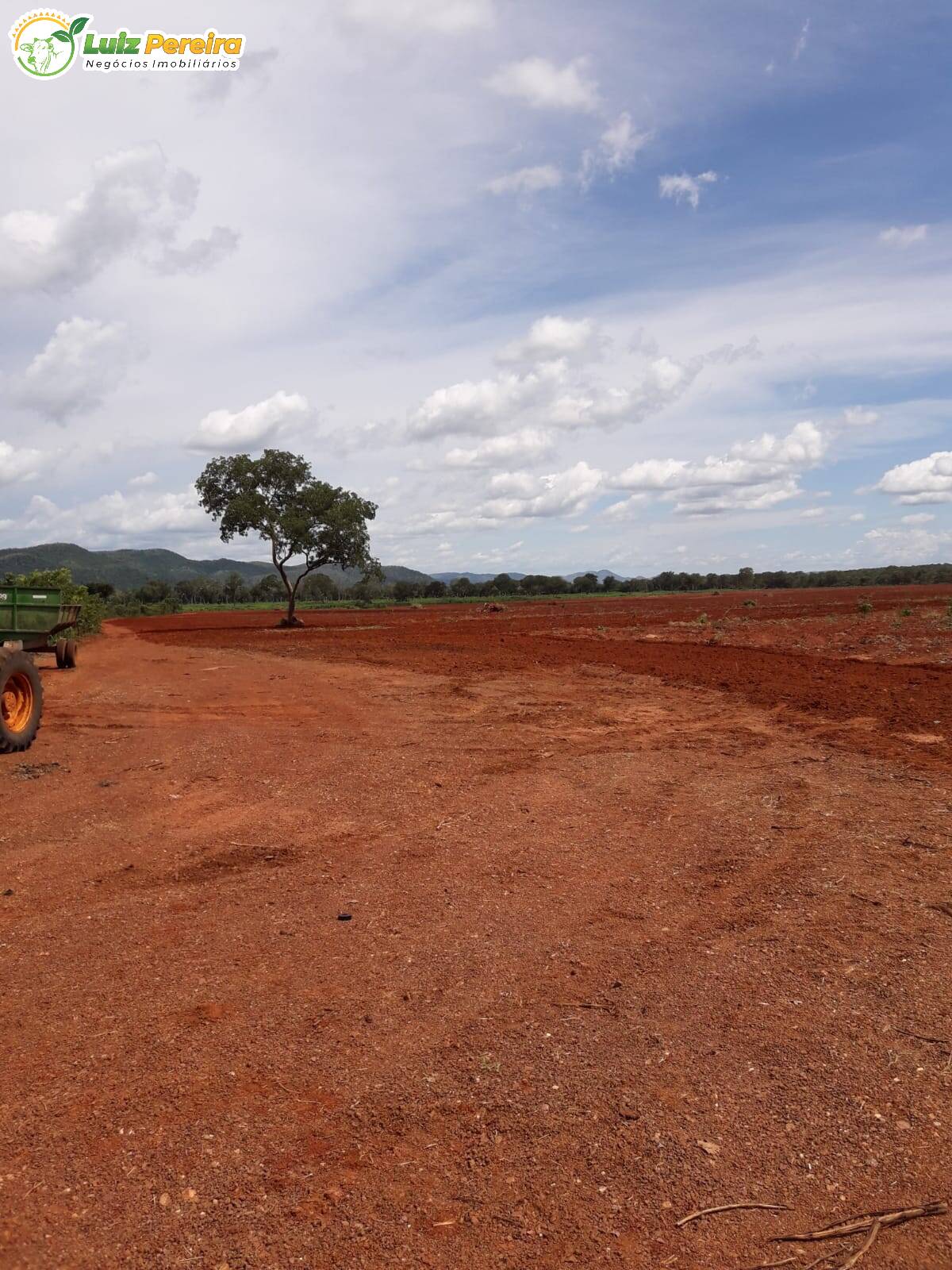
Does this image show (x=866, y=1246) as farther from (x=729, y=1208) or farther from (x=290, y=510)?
(x=290, y=510)

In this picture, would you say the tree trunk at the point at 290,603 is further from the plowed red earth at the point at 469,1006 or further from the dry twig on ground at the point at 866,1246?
the dry twig on ground at the point at 866,1246

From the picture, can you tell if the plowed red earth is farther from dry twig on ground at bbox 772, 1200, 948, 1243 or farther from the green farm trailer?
the green farm trailer

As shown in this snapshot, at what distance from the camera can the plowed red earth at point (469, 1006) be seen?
3031 mm

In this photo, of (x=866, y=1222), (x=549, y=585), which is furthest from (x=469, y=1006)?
(x=549, y=585)

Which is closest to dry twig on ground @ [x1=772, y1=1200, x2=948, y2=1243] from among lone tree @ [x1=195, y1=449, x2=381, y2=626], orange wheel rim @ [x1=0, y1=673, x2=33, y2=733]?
orange wheel rim @ [x1=0, y1=673, x2=33, y2=733]

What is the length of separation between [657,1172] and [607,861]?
3357 mm

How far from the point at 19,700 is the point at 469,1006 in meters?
8.91

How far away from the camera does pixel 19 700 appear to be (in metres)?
11.0

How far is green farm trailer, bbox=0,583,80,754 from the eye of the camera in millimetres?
10359

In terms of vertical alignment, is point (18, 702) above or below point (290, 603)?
below

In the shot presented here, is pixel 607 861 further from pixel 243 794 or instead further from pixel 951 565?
pixel 951 565

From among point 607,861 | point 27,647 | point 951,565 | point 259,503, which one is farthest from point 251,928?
point 951,565

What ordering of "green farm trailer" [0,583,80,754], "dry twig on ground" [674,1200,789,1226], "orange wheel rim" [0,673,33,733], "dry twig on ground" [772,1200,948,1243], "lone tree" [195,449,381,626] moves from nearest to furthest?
"dry twig on ground" [772,1200,948,1243] → "dry twig on ground" [674,1200,789,1226] → "green farm trailer" [0,583,80,754] → "orange wheel rim" [0,673,33,733] → "lone tree" [195,449,381,626]

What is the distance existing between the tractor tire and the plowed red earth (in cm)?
38
